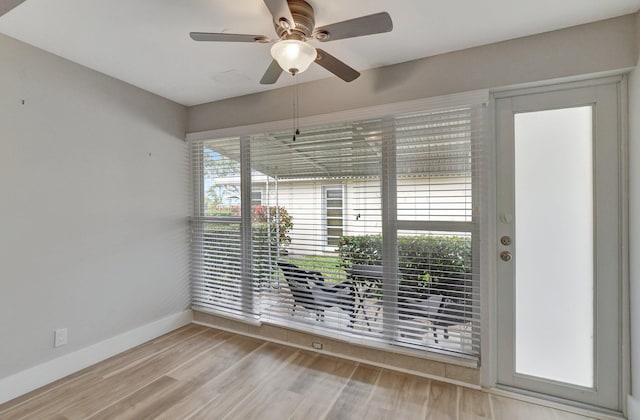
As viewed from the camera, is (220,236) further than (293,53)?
Yes

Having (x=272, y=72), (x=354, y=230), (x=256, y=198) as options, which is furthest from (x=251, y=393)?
(x=272, y=72)

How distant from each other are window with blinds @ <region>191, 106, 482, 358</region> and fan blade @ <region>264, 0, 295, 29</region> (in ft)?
4.01

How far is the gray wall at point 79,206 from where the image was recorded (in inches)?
83.2

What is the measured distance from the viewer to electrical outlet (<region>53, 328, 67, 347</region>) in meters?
2.33

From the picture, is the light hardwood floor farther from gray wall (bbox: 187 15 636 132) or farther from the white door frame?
gray wall (bbox: 187 15 636 132)

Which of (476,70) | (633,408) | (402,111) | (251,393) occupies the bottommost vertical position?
(251,393)

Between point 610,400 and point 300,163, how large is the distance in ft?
8.87

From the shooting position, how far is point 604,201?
193 cm

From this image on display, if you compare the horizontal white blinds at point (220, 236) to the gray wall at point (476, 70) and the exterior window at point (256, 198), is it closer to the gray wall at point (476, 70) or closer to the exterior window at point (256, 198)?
the exterior window at point (256, 198)

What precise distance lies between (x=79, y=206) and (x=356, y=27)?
2.45 meters

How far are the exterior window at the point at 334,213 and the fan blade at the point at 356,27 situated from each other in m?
1.30

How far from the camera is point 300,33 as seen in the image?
1.61m

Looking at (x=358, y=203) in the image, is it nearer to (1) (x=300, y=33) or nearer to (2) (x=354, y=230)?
(2) (x=354, y=230)

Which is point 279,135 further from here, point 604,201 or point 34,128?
point 604,201
